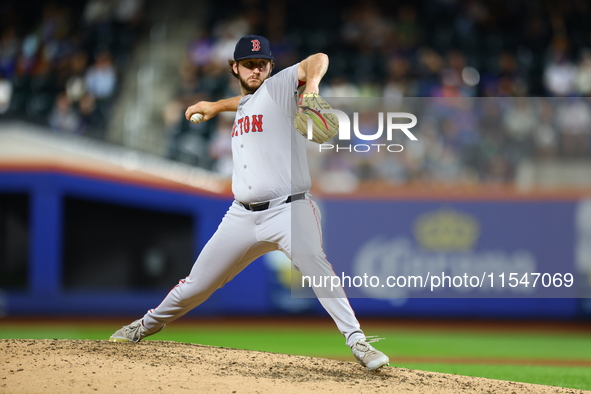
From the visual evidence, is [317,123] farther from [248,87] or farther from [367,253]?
[367,253]

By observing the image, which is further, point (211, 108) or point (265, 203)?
point (211, 108)

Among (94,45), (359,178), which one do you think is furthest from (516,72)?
(94,45)

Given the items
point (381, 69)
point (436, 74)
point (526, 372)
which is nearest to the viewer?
point (526, 372)

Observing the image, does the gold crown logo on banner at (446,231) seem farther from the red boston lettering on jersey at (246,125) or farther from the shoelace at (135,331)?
the red boston lettering on jersey at (246,125)

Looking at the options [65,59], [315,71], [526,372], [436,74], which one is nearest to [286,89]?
[315,71]

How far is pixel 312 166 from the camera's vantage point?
9141 millimetres

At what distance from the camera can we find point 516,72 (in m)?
10.6

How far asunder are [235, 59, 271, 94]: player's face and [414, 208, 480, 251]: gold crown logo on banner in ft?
17.3

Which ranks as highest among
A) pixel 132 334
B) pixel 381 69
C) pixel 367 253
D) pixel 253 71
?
pixel 381 69

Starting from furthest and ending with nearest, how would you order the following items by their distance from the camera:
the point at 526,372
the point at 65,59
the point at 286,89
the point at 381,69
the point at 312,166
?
the point at 65,59, the point at 381,69, the point at 312,166, the point at 526,372, the point at 286,89

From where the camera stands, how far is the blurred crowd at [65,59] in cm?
1061

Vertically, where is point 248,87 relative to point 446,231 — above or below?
above

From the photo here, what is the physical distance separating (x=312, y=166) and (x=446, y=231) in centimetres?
182

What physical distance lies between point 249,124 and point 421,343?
4.41 m
